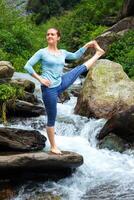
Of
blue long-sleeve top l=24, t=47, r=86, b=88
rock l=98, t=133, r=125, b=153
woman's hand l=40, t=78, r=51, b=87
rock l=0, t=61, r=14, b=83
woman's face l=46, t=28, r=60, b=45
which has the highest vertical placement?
woman's face l=46, t=28, r=60, b=45

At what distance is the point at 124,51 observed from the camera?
22531 millimetres

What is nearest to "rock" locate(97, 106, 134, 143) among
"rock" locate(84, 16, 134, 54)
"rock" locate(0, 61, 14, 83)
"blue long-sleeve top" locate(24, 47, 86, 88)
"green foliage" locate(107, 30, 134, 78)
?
"blue long-sleeve top" locate(24, 47, 86, 88)

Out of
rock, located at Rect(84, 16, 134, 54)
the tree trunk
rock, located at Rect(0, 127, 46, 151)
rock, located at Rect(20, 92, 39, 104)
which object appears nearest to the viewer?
rock, located at Rect(0, 127, 46, 151)

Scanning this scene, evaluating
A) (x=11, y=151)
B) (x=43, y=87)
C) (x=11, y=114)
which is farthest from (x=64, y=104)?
(x=43, y=87)

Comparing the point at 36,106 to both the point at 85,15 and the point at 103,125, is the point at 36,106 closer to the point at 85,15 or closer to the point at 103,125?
the point at 103,125

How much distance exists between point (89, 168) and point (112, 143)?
1.50 metres

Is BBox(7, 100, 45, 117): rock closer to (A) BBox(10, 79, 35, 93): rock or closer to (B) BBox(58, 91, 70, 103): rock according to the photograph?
(A) BBox(10, 79, 35, 93): rock

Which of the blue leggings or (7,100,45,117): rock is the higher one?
the blue leggings

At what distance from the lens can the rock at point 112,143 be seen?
37.2ft

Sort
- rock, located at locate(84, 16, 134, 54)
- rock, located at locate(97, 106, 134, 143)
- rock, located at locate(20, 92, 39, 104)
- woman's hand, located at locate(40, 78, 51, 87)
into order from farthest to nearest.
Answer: rock, located at locate(84, 16, 134, 54)
rock, located at locate(20, 92, 39, 104)
rock, located at locate(97, 106, 134, 143)
woman's hand, located at locate(40, 78, 51, 87)

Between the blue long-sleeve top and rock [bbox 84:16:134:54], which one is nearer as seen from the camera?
the blue long-sleeve top

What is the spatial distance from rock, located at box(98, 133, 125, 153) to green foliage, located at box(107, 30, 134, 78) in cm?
872

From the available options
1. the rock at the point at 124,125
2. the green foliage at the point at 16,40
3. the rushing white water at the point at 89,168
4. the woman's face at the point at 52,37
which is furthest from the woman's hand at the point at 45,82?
the green foliage at the point at 16,40

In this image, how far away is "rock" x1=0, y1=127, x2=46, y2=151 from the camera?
30.9ft
